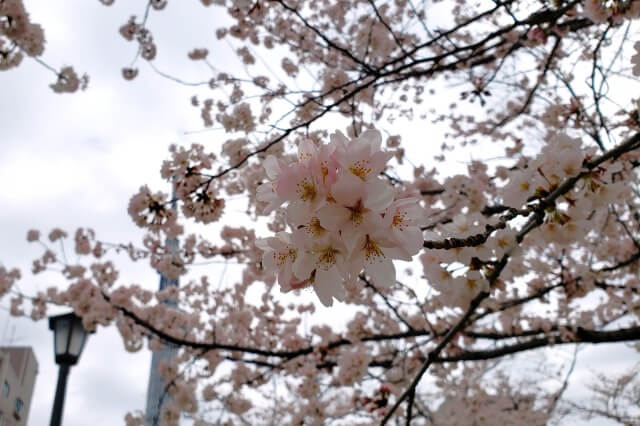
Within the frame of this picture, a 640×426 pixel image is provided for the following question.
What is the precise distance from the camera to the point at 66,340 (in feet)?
13.8

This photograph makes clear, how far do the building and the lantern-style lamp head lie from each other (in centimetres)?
2534

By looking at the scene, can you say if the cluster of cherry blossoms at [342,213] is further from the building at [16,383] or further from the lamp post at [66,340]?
the building at [16,383]

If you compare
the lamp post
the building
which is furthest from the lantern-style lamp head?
the building

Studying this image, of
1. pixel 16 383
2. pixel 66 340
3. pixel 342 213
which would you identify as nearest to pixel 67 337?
pixel 66 340

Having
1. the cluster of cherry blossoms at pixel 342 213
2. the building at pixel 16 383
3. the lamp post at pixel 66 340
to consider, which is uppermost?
the building at pixel 16 383

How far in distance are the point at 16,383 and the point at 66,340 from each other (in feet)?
107

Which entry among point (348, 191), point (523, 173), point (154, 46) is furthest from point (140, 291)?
point (348, 191)

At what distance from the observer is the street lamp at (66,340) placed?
417 cm

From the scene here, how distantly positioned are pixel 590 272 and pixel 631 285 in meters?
0.75

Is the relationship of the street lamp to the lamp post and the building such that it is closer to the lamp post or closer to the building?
the lamp post

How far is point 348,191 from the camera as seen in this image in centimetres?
92

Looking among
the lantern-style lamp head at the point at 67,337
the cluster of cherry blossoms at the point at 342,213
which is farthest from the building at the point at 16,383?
the cluster of cherry blossoms at the point at 342,213

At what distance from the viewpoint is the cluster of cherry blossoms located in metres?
0.94

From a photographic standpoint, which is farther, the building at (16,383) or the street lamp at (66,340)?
the building at (16,383)
